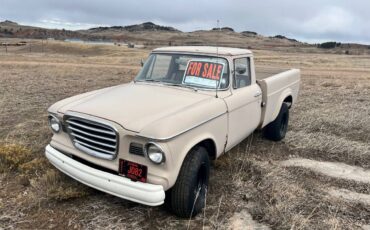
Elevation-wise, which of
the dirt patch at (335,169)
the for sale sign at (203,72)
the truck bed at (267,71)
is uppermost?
the for sale sign at (203,72)

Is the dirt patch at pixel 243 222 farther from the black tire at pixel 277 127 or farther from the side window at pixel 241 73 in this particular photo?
the black tire at pixel 277 127

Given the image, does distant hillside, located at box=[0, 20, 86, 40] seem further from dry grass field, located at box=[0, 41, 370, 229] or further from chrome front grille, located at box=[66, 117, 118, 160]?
chrome front grille, located at box=[66, 117, 118, 160]

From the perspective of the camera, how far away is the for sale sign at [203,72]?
4.90 metres

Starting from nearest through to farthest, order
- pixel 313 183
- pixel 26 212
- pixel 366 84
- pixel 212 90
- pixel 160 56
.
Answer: pixel 26 212
pixel 212 90
pixel 313 183
pixel 160 56
pixel 366 84

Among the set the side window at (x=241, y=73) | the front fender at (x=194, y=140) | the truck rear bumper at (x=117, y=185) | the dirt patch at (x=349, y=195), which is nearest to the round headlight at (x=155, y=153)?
the front fender at (x=194, y=140)

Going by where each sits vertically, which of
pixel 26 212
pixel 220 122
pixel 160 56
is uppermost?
pixel 160 56

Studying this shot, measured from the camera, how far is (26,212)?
13.4 feet

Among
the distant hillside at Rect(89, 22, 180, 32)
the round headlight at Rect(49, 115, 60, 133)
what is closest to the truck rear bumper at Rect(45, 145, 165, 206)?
the round headlight at Rect(49, 115, 60, 133)

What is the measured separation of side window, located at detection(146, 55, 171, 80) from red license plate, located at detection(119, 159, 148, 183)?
6.48 ft

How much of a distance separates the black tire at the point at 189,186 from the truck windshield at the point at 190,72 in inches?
45.7

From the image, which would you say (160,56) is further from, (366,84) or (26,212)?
(366,84)

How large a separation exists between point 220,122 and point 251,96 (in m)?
1.10

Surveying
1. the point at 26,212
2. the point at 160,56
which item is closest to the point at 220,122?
the point at 160,56

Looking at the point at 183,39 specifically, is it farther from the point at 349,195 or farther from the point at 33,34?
the point at 349,195
